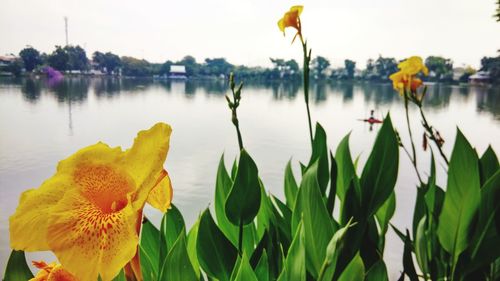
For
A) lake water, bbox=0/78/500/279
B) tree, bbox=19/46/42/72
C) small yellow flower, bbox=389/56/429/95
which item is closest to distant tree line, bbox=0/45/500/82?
tree, bbox=19/46/42/72

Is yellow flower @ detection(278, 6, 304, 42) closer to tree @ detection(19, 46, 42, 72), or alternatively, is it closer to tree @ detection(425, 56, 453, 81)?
tree @ detection(425, 56, 453, 81)

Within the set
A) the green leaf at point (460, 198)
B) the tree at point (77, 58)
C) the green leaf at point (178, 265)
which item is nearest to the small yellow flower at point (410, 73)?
the green leaf at point (460, 198)

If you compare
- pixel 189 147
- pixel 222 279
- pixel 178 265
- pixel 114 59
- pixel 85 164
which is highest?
pixel 114 59

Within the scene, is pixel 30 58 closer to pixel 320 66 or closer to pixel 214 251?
pixel 320 66

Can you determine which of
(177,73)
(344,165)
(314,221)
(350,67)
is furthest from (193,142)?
(177,73)

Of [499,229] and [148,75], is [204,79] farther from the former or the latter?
[499,229]

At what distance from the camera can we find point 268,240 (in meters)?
0.64

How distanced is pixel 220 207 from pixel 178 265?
0.30 metres

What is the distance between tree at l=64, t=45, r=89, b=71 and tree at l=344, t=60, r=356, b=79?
3159 cm

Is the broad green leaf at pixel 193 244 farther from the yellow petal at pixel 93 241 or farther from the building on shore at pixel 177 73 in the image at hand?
the building on shore at pixel 177 73

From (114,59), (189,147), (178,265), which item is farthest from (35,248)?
(114,59)

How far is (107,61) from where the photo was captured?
48.4m

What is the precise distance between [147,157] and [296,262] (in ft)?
0.75

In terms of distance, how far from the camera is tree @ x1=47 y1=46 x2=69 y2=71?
3936 cm
